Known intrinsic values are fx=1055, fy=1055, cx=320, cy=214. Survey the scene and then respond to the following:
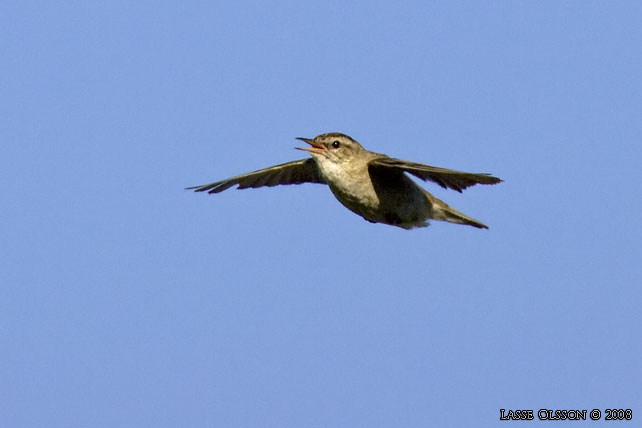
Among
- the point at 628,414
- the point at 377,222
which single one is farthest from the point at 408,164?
the point at 628,414

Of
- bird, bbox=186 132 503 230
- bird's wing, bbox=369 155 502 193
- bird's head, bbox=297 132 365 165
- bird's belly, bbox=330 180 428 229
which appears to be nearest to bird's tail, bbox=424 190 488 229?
bird's belly, bbox=330 180 428 229

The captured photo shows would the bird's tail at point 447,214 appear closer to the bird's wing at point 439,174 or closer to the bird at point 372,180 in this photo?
the bird at point 372,180

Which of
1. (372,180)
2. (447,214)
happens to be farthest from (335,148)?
(447,214)

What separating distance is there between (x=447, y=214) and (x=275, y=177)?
319cm

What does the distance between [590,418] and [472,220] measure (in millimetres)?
3717

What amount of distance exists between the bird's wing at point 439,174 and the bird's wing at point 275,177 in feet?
7.87

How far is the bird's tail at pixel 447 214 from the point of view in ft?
57.9

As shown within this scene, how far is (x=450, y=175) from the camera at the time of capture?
15516 millimetres

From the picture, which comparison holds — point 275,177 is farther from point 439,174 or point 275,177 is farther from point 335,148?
point 439,174

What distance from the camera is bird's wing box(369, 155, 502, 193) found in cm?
1480

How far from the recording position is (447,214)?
58.2ft

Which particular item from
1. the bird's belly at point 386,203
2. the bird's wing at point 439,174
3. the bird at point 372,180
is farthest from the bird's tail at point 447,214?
the bird's wing at point 439,174

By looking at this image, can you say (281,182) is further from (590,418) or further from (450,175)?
(590,418)

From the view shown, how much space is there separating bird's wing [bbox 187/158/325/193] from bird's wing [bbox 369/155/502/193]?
2.40m
